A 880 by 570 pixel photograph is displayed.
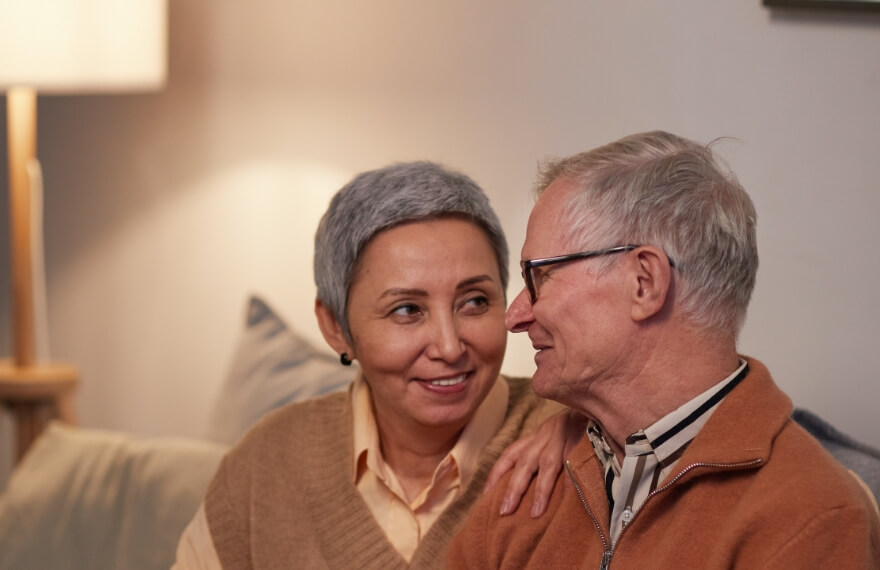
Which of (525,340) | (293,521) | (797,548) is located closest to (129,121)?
(525,340)

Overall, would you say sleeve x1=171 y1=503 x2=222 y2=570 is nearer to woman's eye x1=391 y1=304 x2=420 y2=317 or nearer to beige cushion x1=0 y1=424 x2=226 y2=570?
beige cushion x1=0 y1=424 x2=226 y2=570

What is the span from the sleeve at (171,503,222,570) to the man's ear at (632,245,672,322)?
0.95 meters

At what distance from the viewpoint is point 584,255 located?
1.26m

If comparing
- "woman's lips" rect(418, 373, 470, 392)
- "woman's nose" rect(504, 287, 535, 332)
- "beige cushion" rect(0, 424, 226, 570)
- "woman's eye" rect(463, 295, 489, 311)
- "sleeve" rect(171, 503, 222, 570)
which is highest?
"woman's nose" rect(504, 287, 535, 332)

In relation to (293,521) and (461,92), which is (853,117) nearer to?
(461,92)

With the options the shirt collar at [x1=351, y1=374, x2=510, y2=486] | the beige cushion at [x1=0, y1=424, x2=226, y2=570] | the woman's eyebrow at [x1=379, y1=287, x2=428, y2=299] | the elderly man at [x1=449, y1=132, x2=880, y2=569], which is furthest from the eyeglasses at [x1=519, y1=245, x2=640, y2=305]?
the beige cushion at [x1=0, y1=424, x2=226, y2=570]

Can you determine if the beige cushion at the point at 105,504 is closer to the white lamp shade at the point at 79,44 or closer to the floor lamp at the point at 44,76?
the floor lamp at the point at 44,76

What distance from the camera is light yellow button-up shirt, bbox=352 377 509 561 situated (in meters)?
1.72

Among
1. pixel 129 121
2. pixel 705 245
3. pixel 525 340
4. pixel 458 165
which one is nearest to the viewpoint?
pixel 705 245

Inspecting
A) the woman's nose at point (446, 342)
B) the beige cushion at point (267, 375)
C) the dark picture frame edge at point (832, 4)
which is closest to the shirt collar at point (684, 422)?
the woman's nose at point (446, 342)

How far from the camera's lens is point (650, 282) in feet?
4.03

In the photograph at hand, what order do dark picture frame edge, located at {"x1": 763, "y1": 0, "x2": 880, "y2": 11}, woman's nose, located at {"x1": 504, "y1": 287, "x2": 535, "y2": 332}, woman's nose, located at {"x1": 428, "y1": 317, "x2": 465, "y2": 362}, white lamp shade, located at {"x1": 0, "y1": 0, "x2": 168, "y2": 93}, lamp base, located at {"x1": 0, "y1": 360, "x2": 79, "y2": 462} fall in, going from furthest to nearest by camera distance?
lamp base, located at {"x1": 0, "y1": 360, "x2": 79, "y2": 462}, white lamp shade, located at {"x1": 0, "y1": 0, "x2": 168, "y2": 93}, dark picture frame edge, located at {"x1": 763, "y1": 0, "x2": 880, "y2": 11}, woman's nose, located at {"x1": 428, "y1": 317, "x2": 465, "y2": 362}, woman's nose, located at {"x1": 504, "y1": 287, "x2": 535, "y2": 332}

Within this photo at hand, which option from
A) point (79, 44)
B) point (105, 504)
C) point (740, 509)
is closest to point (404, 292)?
point (740, 509)

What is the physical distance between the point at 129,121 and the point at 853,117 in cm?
211
